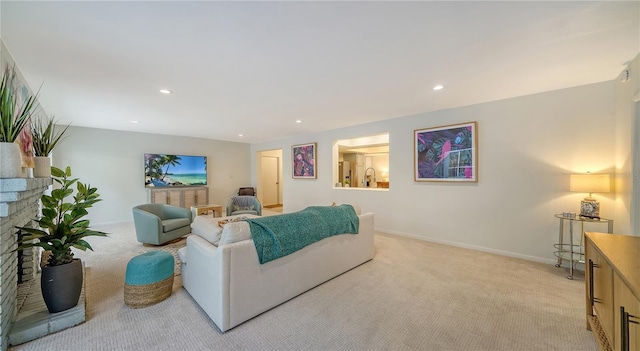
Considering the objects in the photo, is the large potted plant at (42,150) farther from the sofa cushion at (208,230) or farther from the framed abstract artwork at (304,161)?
the framed abstract artwork at (304,161)

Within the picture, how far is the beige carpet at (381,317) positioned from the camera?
1.76m

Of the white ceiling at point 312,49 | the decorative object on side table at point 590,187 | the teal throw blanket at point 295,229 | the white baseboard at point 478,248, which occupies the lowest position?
the white baseboard at point 478,248

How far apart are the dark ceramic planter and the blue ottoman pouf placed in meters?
0.36

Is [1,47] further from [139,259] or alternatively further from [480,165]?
[480,165]

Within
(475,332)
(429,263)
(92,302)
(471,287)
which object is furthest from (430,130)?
(92,302)

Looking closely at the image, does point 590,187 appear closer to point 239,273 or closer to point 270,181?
point 239,273

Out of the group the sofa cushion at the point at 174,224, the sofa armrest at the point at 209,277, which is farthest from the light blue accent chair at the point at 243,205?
the sofa armrest at the point at 209,277

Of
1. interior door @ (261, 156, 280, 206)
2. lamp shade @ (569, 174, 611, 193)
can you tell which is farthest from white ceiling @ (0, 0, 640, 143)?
interior door @ (261, 156, 280, 206)

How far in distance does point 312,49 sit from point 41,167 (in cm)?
276

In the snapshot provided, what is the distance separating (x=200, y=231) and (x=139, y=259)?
622 mm

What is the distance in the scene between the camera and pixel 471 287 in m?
2.59

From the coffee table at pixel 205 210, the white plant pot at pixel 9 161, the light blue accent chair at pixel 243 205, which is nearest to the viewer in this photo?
the white plant pot at pixel 9 161

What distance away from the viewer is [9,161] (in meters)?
1.57

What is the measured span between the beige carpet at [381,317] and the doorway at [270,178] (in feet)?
19.1
